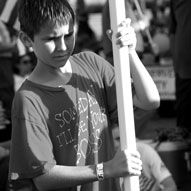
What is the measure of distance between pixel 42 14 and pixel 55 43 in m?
0.13

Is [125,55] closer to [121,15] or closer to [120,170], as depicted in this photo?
[121,15]

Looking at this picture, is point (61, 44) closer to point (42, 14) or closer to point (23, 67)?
point (42, 14)

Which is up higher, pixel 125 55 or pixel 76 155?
pixel 125 55

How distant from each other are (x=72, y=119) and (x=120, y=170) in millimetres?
302

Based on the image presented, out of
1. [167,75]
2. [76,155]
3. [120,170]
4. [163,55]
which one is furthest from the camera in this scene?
[163,55]

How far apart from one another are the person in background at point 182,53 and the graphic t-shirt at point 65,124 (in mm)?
3200

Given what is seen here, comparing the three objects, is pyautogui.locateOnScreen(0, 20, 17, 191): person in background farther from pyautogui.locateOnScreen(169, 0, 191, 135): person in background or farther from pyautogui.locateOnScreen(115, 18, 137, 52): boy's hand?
pyautogui.locateOnScreen(115, 18, 137, 52): boy's hand

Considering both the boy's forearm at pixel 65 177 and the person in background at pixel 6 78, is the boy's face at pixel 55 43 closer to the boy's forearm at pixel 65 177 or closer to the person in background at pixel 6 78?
the boy's forearm at pixel 65 177

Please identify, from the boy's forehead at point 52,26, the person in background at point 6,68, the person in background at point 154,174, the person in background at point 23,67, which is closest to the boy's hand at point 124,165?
the boy's forehead at point 52,26

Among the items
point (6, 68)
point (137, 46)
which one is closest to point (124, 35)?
point (137, 46)

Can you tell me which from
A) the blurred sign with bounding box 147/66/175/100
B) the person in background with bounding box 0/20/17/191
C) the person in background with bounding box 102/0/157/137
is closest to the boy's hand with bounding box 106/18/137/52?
the person in background with bounding box 102/0/157/137

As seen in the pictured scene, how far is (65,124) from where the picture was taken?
249 centimetres

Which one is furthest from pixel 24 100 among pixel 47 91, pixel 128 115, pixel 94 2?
pixel 94 2

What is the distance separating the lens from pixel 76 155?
249 cm
